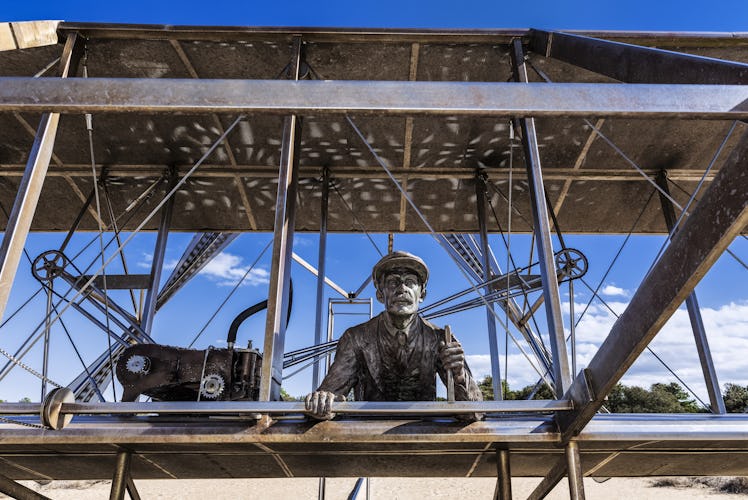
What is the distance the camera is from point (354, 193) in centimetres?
968

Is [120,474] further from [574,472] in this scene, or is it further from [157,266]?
[157,266]

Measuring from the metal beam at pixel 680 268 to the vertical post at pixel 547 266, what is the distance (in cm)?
128

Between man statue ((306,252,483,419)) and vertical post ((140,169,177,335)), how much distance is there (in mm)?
4024

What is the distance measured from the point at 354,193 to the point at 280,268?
5.28m

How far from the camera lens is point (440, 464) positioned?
16.0 ft

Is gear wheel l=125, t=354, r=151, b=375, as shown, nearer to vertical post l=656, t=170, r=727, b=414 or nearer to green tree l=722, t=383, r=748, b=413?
vertical post l=656, t=170, r=727, b=414

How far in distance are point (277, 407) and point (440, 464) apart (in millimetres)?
2168

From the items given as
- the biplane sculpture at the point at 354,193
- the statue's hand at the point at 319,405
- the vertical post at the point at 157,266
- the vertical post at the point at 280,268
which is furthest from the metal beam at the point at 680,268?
the vertical post at the point at 157,266

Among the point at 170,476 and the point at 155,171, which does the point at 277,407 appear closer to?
the point at 170,476

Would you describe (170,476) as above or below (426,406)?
below

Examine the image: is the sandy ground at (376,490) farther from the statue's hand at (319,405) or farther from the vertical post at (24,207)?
the vertical post at (24,207)

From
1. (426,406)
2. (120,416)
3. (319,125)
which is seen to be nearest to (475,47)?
(319,125)

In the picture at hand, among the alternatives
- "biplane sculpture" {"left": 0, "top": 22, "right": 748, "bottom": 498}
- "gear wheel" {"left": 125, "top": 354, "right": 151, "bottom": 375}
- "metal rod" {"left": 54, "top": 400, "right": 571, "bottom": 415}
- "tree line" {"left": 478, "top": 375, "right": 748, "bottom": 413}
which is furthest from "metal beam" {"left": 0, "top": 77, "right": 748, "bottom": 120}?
"tree line" {"left": 478, "top": 375, "right": 748, "bottom": 413}

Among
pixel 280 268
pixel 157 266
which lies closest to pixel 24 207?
pixel 280 268
